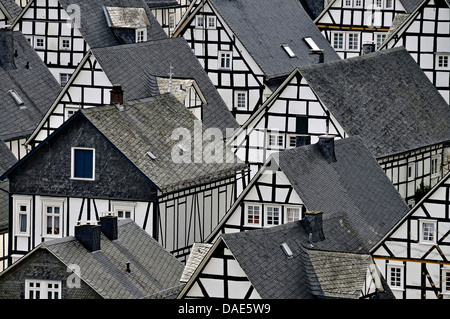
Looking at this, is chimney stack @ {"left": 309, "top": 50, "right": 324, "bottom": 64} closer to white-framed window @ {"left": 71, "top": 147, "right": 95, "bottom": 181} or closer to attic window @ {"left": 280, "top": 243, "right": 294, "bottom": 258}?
white-framed window @ {"left": 71, "top": 147, "right": 95, "bottom": 181}

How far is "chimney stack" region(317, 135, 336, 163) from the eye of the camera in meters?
56.8

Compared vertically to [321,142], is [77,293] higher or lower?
lower

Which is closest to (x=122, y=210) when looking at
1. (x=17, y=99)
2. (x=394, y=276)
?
Answer: (x=394, y=276)

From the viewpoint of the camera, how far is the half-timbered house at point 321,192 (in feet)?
172

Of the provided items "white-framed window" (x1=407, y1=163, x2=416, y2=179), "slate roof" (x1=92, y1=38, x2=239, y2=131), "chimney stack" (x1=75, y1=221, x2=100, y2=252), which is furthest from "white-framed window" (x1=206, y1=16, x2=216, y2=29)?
"chimney stack" (x1=75, y1=221, x2=100, y2=252)

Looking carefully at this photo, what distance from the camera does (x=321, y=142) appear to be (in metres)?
56.9

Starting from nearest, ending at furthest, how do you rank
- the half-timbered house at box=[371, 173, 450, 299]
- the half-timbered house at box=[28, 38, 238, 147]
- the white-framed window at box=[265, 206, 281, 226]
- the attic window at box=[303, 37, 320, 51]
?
the half-timbered house at box=[371, 173, 450, 299], the white-framed window at box=[265, 206, 281, 226], the half-timbered house at box=[28, 38, 238, 147], the attic window at box=[303, 37, 320, 51]

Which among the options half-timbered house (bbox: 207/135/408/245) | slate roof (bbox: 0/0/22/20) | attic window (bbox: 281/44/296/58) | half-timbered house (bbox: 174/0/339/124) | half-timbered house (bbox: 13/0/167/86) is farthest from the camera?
slate roof (bbox: 0/0/22/20)

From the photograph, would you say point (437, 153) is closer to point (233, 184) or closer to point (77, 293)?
point (233, 184)

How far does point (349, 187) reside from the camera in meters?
56.5

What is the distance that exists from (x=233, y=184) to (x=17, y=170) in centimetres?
891

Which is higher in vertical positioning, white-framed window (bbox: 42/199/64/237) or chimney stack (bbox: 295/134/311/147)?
chimney stack (bbox: 295/134/311/147)
